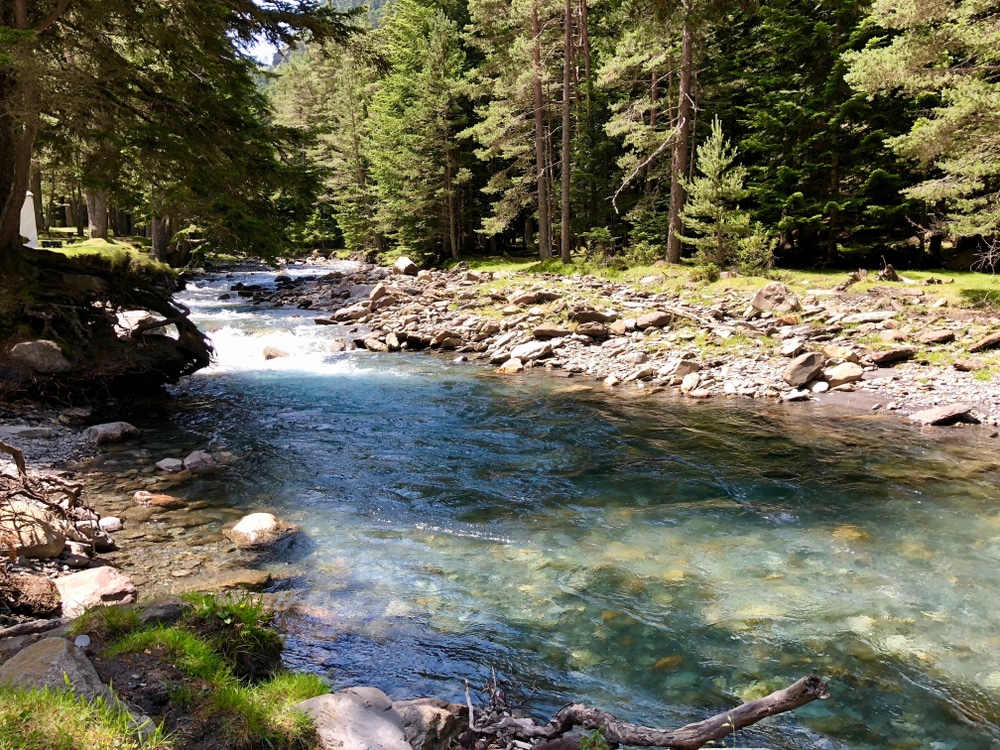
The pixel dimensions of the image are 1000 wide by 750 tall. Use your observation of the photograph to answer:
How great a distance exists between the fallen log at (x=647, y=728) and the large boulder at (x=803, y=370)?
11.0m

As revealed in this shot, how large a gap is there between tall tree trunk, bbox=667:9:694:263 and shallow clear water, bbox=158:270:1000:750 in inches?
541

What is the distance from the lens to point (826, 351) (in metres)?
14.0

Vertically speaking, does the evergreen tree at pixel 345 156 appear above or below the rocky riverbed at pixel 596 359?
above

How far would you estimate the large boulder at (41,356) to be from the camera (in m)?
10.5

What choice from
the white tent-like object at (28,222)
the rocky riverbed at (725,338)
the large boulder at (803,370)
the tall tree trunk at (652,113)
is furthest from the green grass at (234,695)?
the tall tree trunk at (652,113)

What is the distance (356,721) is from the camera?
11.6ft

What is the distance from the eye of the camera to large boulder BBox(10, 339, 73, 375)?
1054 centimetres

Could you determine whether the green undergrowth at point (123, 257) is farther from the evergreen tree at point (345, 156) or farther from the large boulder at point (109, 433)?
the evergreen tree at point (345, 156)

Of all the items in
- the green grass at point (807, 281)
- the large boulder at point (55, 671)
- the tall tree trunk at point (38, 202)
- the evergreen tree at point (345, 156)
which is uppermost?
the evergreen tree at point (345, 156)

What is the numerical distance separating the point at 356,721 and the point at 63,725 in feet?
4.52

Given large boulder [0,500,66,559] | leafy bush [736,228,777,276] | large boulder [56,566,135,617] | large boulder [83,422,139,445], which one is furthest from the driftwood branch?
leafy bush [736,228,777,276]

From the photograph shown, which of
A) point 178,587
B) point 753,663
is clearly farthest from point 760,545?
point 178,587

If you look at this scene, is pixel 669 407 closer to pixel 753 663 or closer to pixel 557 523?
pixel 557 523

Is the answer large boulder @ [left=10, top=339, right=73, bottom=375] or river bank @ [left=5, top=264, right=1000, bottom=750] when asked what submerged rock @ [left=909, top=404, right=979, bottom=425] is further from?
large boulder @ [left=10, top=339, right=73, bottom=375]
